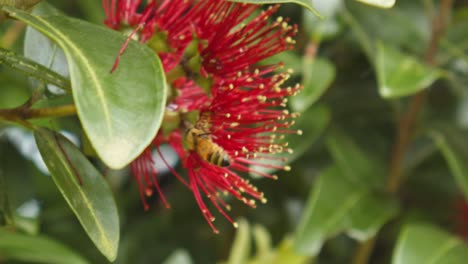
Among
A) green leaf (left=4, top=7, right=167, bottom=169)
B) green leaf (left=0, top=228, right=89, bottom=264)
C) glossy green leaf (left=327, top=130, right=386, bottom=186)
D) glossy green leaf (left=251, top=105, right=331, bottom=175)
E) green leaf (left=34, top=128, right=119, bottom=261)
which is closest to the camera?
green leaf (left=4, top=7, right=167, bottom=169)

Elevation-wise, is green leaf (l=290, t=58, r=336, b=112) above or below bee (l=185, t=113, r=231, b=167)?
below

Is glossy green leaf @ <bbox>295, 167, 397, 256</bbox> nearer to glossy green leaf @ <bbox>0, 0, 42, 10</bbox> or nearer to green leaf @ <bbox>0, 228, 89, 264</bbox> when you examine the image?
green leaf @ <bbox>0, 228, 89, 264</bbox>

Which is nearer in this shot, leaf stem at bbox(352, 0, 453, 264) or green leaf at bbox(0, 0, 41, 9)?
green leaf at bbox(0, 0, 41, 9)

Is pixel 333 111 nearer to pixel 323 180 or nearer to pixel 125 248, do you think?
pixel 323 180

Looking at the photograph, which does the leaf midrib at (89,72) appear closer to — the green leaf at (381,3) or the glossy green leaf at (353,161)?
the green leaf at (381,3)

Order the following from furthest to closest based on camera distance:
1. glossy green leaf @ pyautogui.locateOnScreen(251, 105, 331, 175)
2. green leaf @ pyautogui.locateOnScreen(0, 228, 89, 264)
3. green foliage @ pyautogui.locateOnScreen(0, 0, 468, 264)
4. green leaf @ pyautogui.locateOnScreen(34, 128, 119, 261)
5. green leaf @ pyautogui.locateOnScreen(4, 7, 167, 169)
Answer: glossy green leaf @ pyautogui.locateOnScreen(251, 105, 331, 175) < green leaf @ pyautogui.locateOnScreen(0, 228, 89, 264) < green foliage @ pyautogui.locateOnScreen(0, 0, 468, 264) < green leaf @ pyautogui.locateOnScreen(34, 128, 119, 261) < green leaf @ pyautogui.locateOnScreen(4, 7, 167, 169)

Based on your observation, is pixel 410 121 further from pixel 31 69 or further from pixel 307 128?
pixel 31 69

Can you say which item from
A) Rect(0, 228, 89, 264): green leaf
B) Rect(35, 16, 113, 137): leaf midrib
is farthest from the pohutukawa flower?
Rect(0, 228, 89, 264): green leaf

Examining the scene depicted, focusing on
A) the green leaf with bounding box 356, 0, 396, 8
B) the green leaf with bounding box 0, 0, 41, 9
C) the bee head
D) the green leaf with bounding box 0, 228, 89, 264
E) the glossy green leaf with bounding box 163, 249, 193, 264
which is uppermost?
the green leaf with bounding box 0, 0, 41, 9
